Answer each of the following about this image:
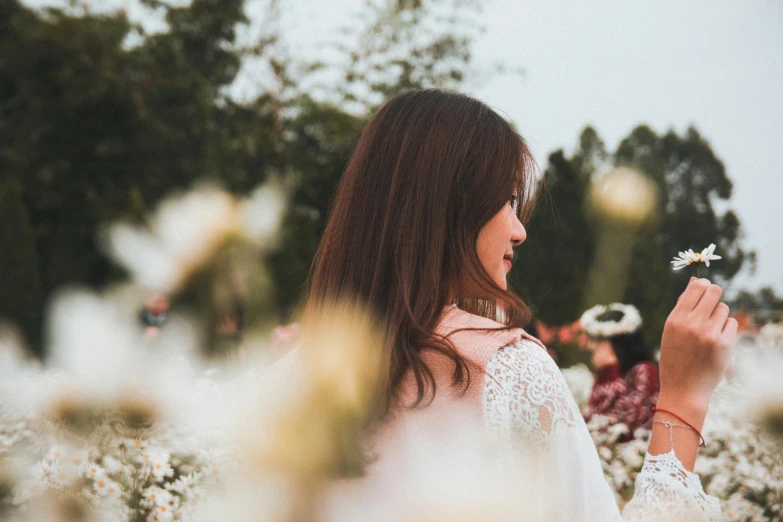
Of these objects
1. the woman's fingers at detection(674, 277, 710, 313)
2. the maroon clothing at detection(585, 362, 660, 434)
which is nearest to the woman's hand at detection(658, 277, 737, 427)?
the woman's fingers at detection(674, 277, 710, 313)

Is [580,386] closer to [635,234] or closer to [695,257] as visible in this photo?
[695,257]

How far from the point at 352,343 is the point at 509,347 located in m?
0.25

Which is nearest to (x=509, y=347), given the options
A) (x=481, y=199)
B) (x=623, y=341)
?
(x=481, y=199)

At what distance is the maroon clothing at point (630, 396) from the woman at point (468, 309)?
314 centimetres

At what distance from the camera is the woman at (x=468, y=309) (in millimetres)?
947

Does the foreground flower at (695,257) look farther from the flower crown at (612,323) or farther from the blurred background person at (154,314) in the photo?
the blurred background person at (154,314)

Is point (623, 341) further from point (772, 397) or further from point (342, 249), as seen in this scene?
point (342, 249)

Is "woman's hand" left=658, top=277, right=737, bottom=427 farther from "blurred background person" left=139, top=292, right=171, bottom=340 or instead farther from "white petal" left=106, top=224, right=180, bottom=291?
"white petal" left=106, top=224, right=180, bottom=291

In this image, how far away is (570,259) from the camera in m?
20.6

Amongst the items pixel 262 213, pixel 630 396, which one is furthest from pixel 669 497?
pixel 262 213

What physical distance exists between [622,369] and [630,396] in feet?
1.78

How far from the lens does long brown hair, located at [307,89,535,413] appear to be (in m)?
1.11

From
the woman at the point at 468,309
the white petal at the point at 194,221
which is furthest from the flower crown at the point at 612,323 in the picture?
the white petal at the point at 194,221

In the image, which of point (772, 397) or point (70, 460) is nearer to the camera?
point (70, 460)
